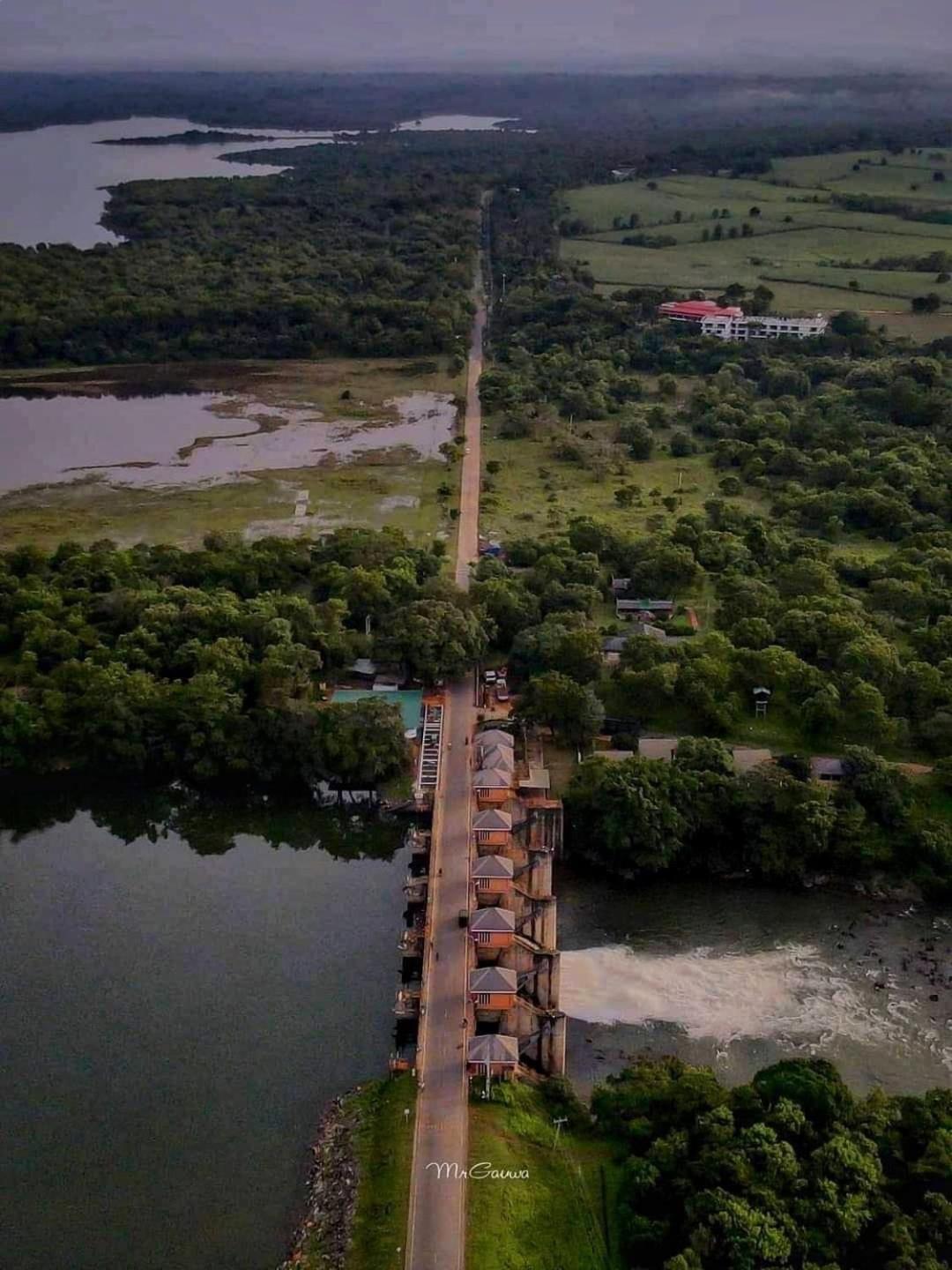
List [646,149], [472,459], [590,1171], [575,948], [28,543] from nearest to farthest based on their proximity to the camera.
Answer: [590,1171]
[575,948]
[28,543]
[472,459]
[646,149]

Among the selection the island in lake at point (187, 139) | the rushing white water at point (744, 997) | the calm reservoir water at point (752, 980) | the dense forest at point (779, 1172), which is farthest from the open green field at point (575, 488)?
the island in lake at point (187, 139)

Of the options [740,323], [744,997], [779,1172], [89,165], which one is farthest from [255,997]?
[89,165]

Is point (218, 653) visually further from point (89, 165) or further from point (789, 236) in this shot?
point (89, 165)

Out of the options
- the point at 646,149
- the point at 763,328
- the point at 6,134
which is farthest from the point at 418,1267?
the point at 6,134

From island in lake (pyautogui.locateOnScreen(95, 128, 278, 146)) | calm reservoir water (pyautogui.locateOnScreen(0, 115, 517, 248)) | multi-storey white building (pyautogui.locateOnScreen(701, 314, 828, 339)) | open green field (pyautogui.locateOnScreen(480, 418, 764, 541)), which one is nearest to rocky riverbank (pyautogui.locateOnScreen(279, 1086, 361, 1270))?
open green field (pyautogui.locateOnScreen(480, 418, 764, 541))

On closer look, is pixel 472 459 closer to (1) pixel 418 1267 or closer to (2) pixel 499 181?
(1) pixel 418 1267

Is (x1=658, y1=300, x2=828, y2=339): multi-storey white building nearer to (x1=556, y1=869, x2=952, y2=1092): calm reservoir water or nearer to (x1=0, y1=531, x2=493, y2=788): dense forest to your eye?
(x1=0, y1=531, x2=493, y2=788): dense forest

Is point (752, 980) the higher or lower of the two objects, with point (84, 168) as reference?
lower
